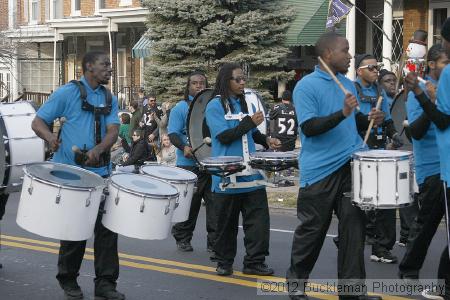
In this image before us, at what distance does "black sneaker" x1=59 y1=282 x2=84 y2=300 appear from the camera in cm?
767

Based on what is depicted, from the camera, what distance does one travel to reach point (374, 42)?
2289 cm

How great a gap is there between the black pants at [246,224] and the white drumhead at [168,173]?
1.14ft

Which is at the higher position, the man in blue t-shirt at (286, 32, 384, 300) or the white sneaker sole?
the man in blue t-shirt at (286, 32, 384, 300)

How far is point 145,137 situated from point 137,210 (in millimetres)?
10460

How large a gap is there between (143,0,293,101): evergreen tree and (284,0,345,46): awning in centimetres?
31

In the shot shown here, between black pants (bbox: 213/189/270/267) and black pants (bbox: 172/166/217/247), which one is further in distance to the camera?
black pants (bbox: 172/166/217/247)

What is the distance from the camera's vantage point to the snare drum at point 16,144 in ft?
26.7

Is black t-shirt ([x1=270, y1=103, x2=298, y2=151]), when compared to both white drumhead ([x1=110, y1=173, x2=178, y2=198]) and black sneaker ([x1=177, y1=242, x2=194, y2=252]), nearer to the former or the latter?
black sneaker ([x1=177, y1=242, x2=194, y2=252])

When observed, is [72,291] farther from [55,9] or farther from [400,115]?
[55,9]

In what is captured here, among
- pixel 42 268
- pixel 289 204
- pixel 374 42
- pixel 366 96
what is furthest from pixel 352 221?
pixel 374 42

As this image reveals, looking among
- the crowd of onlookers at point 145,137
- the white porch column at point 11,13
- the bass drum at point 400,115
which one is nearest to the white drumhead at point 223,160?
the bass drum at point 400,115

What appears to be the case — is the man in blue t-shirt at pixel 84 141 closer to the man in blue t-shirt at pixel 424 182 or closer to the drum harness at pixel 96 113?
the drum harness at pixel 96 113

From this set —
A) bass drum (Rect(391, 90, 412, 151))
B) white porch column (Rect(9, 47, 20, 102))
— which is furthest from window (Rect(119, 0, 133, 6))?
bass drum (Rect(391, 90, 412, 151))

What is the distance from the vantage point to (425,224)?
7488mm
